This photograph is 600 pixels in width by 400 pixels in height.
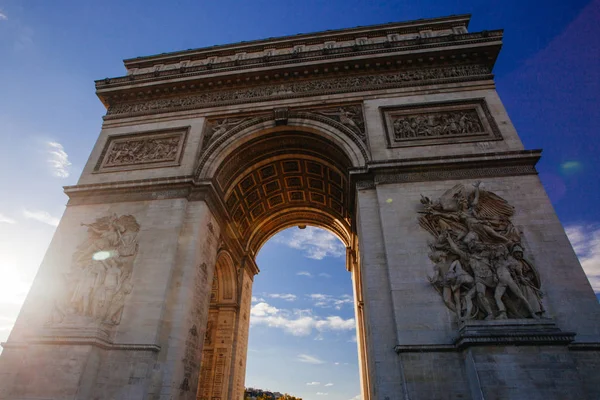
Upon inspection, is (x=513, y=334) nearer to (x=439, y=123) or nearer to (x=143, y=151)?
(x=439, y=123)

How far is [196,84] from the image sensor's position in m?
15.0

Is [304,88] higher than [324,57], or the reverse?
[324,57]

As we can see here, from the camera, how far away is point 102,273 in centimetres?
1039

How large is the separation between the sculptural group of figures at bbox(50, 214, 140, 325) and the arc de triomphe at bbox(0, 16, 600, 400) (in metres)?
0.06

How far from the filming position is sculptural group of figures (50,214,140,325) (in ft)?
32.0

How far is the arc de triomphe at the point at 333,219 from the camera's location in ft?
26.9

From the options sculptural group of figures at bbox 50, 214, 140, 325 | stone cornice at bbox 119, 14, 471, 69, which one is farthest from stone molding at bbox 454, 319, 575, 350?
stone cornice at bbox 119, 14, 471, 69

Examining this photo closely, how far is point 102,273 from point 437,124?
12.6 meters

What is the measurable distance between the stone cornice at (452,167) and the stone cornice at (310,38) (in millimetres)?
8243

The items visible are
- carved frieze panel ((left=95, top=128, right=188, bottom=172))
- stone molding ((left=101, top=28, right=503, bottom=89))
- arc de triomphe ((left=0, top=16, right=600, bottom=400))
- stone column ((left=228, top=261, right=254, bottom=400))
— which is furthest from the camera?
stone column ((left=228, top=261, right=254, bottom=400))

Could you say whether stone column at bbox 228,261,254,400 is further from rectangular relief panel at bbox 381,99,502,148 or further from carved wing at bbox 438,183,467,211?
carved wing at bbox 438,183,467,211

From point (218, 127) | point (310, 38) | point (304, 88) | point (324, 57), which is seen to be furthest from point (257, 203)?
point (310, 38)

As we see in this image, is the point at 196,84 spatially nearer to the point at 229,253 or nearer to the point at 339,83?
the point at 339,83

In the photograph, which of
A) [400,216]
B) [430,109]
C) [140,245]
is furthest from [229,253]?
[430,109]
